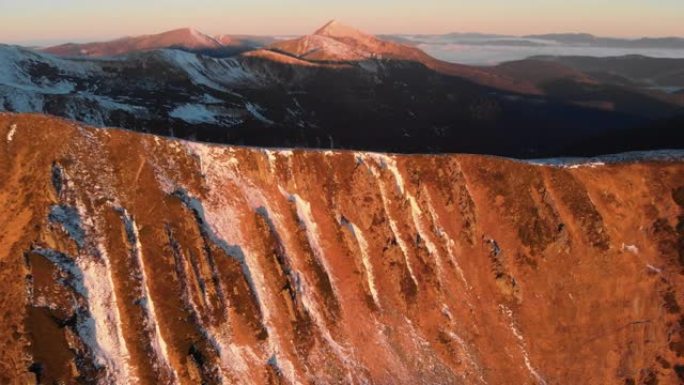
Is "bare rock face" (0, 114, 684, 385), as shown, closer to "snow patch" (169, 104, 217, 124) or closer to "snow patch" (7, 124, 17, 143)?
"snow patch" (7, 124, 17, 143)

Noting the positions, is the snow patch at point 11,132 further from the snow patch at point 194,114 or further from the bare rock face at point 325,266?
the snow patch at point 194,114

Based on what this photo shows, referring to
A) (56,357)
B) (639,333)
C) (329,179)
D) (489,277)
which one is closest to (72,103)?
(329,179)

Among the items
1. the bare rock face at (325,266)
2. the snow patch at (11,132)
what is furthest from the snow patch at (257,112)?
the snow patch at (11,132)

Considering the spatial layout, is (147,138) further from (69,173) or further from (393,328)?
(393,328)

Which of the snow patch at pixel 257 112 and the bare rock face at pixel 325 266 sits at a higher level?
the snow patch at pixel 257 112

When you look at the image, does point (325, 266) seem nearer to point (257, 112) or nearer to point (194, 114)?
point (194, 114)

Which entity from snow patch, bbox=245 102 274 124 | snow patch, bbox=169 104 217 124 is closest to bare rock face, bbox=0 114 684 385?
snow patch, bbox=169 104 217 124

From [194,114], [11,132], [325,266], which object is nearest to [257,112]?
[194,114]

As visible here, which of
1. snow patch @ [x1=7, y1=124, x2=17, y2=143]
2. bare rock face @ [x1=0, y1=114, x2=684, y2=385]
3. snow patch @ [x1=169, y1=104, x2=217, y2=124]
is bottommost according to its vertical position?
bare rock face @ [x1=0, y1=114, x2=684, y2=385]
